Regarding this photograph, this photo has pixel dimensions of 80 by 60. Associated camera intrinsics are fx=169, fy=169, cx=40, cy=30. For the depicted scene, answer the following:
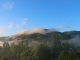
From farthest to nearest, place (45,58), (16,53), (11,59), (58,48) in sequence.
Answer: (58,48), (16,53), (11,59), (45,58)

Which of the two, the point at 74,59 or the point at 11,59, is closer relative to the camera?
the point at 74,59

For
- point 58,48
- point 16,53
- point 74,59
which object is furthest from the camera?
point 58,48

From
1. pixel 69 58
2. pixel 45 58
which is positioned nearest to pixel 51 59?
pixel 45 58

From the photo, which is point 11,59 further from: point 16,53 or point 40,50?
point 40,50

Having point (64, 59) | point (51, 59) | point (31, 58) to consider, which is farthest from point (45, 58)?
point (64, 59)

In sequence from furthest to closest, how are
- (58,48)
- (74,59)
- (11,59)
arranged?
(58,48)
(11,59)
(74,59)

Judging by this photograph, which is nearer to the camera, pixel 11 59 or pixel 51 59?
pixel 51 59

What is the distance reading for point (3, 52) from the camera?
625 ft

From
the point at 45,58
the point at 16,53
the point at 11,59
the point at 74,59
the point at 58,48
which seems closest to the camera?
the point at 74,59

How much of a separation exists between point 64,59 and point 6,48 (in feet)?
358

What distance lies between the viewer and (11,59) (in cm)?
16188

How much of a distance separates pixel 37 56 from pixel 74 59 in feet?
190

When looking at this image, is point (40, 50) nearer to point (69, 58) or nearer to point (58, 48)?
point (58, 48)

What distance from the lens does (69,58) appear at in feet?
335
